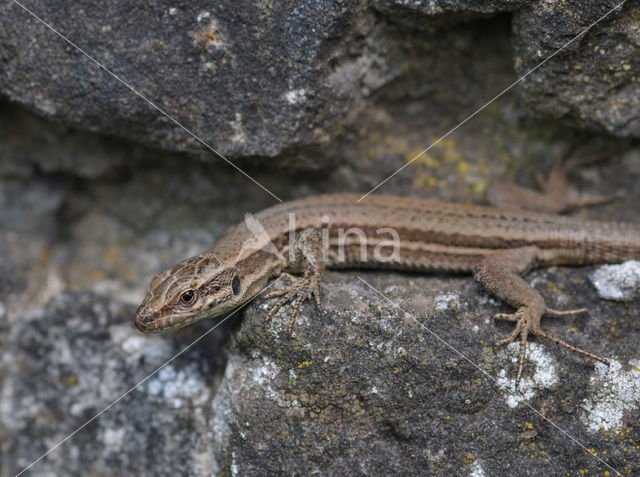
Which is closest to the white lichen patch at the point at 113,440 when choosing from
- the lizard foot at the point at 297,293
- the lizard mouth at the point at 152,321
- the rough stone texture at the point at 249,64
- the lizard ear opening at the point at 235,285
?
the lizard mouth at the point at 152,321

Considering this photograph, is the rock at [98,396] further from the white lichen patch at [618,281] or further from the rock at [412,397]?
the white lichen patch at [618,281]

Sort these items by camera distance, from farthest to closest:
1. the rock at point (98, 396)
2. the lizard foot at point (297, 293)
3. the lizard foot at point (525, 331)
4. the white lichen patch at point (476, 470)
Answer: the rock at point (98, 396)
the lizard foot at point (297, 293)
the lizard foot at point (525, 331)
the white lichen patch at point (476, 470)

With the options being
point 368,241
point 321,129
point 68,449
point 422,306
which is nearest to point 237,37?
point 321,129

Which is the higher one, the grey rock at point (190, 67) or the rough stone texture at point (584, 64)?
the grey rock at point (190, 67)

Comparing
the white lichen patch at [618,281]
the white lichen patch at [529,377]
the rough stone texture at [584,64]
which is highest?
the rough stone texture at [584,64]

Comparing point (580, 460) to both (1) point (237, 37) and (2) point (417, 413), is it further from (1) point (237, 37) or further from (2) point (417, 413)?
(1) point (237, 37)

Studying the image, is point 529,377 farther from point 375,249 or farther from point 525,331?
point 375,249

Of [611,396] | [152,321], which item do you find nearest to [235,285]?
[152,321]
